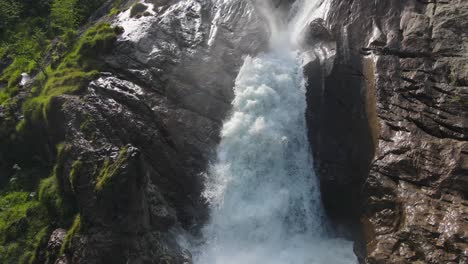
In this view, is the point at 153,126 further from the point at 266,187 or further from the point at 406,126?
the point at 406,126

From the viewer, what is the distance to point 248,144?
84.1 ft

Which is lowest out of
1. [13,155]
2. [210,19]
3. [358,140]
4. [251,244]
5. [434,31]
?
[13,155]

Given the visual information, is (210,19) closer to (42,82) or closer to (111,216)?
(42,82)

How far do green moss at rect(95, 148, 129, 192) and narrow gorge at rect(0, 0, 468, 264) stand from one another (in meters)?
0.10

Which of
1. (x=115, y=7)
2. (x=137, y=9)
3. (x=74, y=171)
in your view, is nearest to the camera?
(x=74, y=171)

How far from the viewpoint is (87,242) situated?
19469 mm

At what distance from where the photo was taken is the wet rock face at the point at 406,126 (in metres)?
20.1

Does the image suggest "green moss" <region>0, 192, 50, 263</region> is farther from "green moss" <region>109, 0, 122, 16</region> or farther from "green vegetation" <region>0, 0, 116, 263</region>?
"green moss" <region>109, 0, 122, 16</region>

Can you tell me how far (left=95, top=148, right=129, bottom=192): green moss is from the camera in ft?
64.2

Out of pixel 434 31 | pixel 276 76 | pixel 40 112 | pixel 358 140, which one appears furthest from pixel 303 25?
pixel 40 112

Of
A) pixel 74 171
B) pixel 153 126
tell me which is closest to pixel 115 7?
pixel 153 126

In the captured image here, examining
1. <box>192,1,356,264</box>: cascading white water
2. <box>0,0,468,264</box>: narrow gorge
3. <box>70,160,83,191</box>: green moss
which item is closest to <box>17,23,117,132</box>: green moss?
<box>0,0,468,264</box>: narrow gorge

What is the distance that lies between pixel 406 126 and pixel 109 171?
1605cm

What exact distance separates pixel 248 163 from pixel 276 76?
22.5 ft
